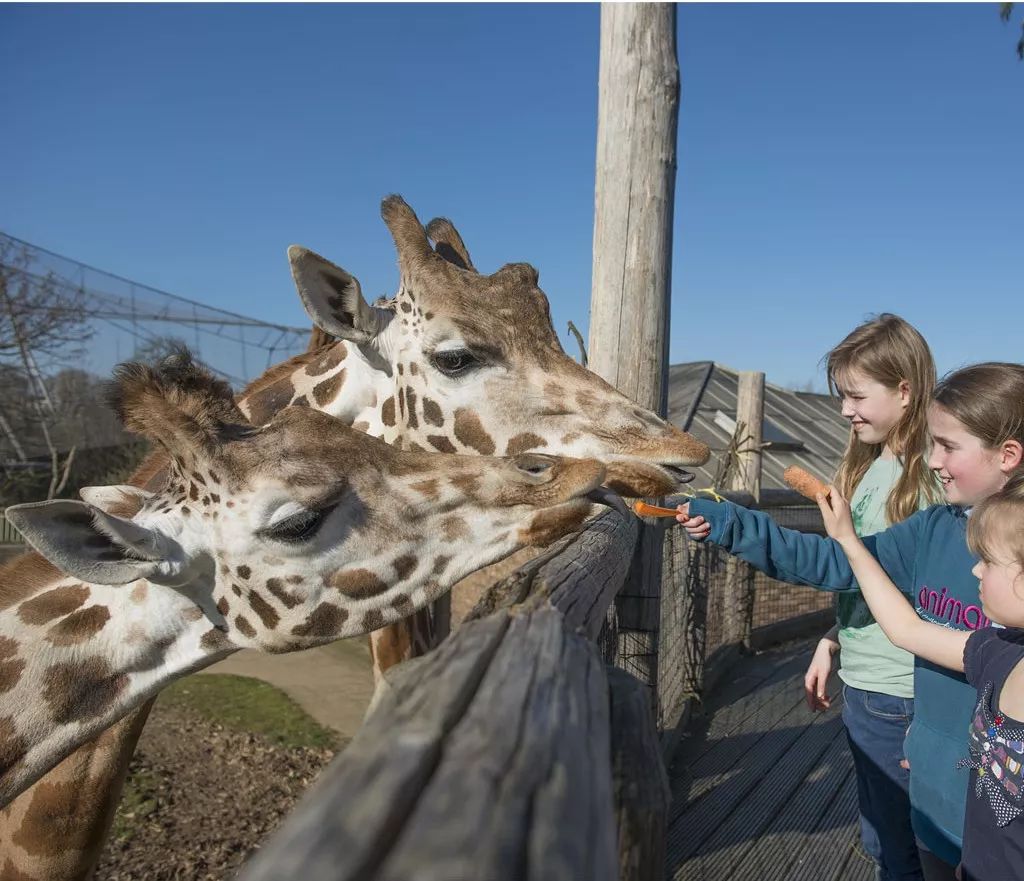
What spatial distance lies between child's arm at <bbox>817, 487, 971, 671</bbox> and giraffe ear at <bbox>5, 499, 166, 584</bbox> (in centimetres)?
192

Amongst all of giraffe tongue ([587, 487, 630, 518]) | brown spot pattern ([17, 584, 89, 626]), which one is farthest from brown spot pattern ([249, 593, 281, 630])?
giraffe tongue ([587, 487, 630, 518])

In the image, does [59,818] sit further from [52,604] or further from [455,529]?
[455,529]

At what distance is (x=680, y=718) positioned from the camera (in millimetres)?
5465

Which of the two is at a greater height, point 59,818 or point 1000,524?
point 1000,524

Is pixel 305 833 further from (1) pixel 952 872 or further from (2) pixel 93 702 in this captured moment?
(1) pixel 952 872

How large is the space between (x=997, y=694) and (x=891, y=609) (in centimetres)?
39

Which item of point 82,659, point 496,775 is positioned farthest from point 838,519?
point 82,659

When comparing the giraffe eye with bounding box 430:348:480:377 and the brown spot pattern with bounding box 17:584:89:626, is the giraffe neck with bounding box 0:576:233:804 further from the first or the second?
the giraffe eye with bounding box 430:348:480:377

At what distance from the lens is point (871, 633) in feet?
8.99

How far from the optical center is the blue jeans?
262cm

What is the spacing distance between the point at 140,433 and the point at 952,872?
251cm

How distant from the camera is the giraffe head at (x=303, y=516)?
2096 mm

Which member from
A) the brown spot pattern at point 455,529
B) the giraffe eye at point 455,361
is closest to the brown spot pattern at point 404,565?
the brown spot pattern at point 455,529

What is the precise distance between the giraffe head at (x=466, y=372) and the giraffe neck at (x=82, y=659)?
1.24 meters
